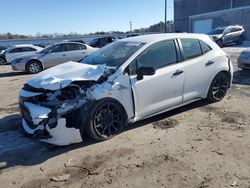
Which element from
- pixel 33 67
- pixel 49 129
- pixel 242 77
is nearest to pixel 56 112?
pixel 49 129

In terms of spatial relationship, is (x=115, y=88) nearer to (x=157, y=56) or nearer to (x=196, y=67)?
(x=157, y=56)

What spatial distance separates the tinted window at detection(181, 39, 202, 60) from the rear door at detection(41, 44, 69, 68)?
9.45 meters

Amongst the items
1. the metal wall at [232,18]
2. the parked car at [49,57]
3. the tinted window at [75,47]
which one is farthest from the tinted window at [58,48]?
the metal wall at [232,18]

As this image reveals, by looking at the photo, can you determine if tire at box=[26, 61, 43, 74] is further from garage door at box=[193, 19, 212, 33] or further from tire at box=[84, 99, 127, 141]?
garage door at box=[193, 19, 212, 33]

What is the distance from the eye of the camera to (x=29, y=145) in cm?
487

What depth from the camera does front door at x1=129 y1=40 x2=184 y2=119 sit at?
5.02m

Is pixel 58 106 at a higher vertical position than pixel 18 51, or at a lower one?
higher

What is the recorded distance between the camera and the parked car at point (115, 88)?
14.6ft

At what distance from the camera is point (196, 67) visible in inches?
230

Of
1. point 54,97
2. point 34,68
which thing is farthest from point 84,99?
point 34,68

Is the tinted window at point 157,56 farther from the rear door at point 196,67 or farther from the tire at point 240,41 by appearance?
the tire at point 240,41

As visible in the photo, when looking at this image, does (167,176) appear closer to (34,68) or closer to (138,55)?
(138,55)

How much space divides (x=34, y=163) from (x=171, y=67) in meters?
2.93

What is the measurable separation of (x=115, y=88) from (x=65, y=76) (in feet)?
2.79
